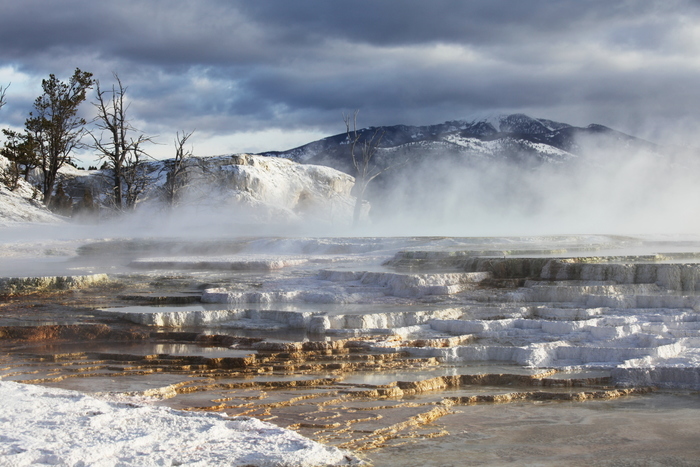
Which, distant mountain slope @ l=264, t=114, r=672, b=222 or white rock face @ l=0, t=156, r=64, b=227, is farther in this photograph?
distant mountain slope @ l=264, t=114, r=672, b=222

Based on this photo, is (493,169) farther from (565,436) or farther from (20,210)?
(565,436)

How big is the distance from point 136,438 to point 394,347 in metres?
2.95

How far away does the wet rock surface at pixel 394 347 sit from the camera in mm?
4055

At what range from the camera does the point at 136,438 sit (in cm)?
325

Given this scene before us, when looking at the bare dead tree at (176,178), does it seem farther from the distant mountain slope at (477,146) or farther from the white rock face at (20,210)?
the distant mountain slope at (477,146)

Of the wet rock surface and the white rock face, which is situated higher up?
the white rock face

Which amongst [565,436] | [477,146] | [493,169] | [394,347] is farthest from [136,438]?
[477,146]

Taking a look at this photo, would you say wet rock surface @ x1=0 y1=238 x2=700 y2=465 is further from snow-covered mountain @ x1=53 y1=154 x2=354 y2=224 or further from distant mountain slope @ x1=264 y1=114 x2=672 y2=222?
distant mountain slope @ x1=264 y1=114 x2=672 y2=222

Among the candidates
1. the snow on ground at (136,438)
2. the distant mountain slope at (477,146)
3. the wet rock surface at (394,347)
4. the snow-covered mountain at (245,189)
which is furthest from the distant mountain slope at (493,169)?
the snow on ground at (136,438)

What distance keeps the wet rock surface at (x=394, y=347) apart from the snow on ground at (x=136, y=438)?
1.13 feet

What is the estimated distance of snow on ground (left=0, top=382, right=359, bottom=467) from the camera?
3051 millimetres

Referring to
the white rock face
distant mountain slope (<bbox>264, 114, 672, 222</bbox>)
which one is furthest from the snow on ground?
distant mountain slope (<bbox>264, 114, 672, 222</bbox>)

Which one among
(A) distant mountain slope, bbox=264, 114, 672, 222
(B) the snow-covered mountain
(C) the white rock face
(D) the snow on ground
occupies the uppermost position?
(A) distant mountain slope, bbox=264, 114, 672, 222

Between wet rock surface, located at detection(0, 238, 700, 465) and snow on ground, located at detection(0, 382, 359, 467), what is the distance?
1.13 feet
